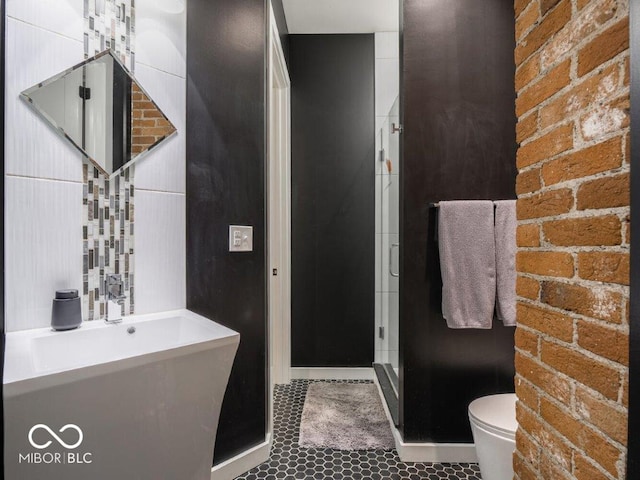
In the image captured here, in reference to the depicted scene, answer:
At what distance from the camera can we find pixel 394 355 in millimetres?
2291

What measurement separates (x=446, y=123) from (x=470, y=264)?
68 centimetres

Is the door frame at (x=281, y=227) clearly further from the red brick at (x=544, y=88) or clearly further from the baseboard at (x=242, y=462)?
the red brick at (x=544, y=88)

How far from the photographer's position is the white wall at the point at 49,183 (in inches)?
44.8

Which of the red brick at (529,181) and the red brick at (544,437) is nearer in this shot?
the red brick at (544,437)

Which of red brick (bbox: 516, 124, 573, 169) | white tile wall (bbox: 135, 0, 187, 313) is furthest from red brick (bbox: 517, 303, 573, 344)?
white tile wall (bbox: 135, 0, 187, 313)

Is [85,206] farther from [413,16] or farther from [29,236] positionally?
[413,16]

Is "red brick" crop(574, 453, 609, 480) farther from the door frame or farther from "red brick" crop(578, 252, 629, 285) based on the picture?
the door frame

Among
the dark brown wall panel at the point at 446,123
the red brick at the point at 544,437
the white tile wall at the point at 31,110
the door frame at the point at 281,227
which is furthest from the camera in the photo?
the door frame at the point at 281,227

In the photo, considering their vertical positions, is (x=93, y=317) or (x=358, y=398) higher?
(x=93, y=317)

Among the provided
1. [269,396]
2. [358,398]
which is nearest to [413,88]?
Answer: [269,396]

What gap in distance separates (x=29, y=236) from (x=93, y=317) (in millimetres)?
347

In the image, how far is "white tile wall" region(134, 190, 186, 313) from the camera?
145 cm

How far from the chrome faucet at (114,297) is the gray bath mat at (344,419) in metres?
1.18

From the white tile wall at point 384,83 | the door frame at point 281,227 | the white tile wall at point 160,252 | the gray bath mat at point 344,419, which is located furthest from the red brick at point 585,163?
the white tile wall at point 384,83
